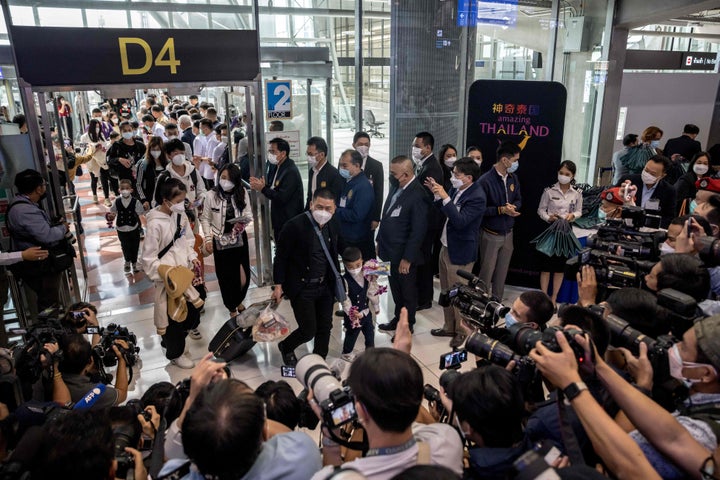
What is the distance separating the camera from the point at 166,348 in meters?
4.27

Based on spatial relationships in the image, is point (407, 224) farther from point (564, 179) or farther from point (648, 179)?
point (648, 179)

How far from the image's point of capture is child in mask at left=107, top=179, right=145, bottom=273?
547cm

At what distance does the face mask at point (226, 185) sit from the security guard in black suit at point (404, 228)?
4.37 feet

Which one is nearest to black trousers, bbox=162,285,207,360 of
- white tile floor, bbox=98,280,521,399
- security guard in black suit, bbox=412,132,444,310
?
white tile floor, bbox=98,280,521,399

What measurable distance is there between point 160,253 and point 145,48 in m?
1.80

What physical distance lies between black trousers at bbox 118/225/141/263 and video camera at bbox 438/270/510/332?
4.18m

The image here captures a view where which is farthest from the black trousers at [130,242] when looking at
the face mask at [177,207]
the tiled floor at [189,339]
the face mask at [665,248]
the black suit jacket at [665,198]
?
the black suit jacket at [665,198]

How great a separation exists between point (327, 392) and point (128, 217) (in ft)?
14.9

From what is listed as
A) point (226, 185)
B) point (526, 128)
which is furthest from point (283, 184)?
point (526, 128)

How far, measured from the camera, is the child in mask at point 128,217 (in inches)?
215

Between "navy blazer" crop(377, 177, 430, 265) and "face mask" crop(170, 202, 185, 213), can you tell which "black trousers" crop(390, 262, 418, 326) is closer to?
"navy blazer" crop(377, 177, 430, 265)

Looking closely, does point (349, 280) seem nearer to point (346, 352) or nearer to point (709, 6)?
point (346, 352)

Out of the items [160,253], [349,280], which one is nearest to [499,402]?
[349,280]

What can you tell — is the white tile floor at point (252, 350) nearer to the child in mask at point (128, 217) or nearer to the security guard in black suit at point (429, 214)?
the security guard in black suit at point (429, 214)
